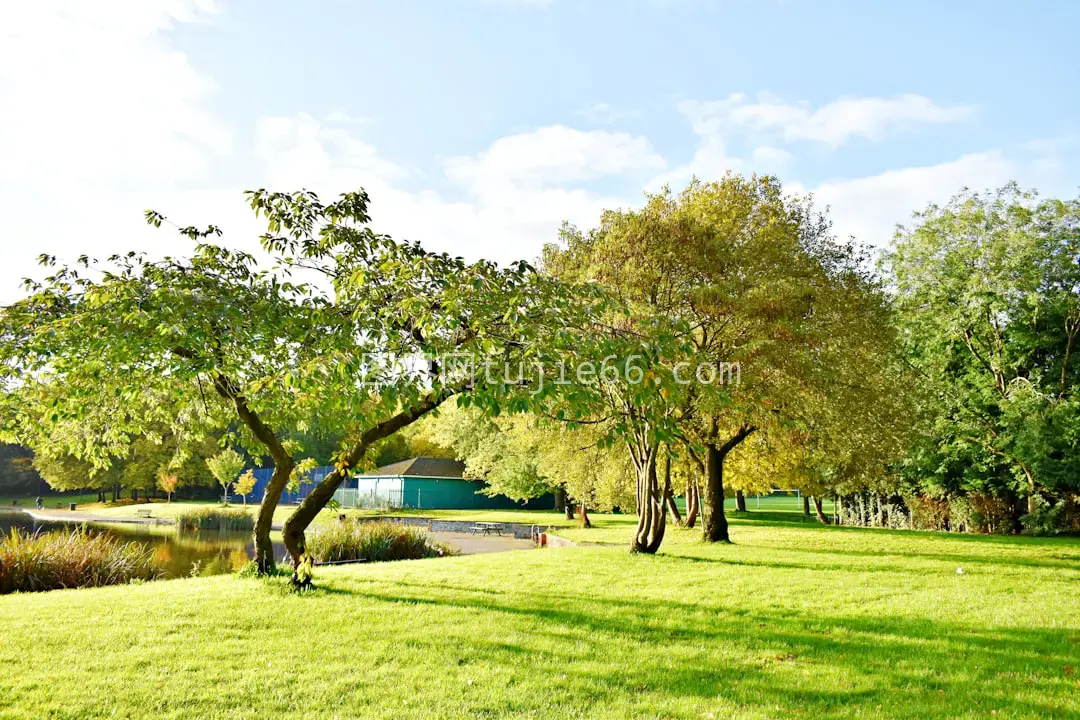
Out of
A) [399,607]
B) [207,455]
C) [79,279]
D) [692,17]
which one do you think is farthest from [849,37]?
[207,455]

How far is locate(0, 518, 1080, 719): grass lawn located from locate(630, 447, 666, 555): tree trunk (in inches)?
155

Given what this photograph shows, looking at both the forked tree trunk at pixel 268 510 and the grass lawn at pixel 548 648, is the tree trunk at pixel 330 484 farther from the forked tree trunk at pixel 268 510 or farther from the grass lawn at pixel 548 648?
the grass lawn at pixel 548 648

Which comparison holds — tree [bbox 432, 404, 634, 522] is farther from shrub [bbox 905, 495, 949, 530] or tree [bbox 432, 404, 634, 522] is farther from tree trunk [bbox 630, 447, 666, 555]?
shrub [bbox 905, 495, 949, 530]

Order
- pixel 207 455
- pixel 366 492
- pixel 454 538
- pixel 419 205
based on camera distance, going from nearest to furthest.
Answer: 1. pixel 419 205
2. pixel 454 538
3. pixel 366 492
4. pixel 207 455

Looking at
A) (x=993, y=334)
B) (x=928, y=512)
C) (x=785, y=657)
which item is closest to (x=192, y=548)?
(x=785, y=657)

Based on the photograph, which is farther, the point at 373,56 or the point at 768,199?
the point at 768,199

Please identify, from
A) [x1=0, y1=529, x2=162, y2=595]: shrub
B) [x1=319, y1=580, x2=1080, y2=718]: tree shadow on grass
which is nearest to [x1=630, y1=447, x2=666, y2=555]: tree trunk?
[x1=319, y1=580, x2=1080, y2=718]: tree shadow on grass

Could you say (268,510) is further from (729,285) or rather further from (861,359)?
(861,359)

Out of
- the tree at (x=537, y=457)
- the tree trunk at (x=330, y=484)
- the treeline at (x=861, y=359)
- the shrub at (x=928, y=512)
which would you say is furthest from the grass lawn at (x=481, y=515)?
the tree trunk at (x=330, y=484)

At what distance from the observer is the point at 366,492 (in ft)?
158

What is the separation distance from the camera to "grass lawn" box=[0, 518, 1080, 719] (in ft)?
16.6

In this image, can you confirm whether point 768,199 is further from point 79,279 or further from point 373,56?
point 79,279

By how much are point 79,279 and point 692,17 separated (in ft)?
29.4

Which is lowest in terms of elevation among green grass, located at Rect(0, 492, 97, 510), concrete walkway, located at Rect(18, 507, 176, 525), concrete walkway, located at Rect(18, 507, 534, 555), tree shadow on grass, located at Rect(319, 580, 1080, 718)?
green grass, located at Rect(0, 492, 97, 510)
